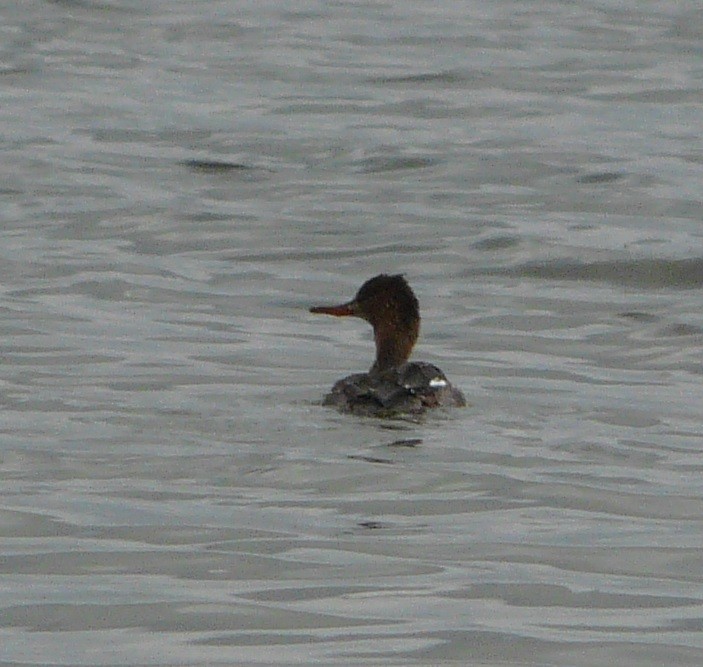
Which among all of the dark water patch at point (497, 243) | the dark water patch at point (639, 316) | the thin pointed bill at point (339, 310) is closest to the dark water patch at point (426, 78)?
the dark water patch at point (497, 243)

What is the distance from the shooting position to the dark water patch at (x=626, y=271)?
Result: 15203 millimetres

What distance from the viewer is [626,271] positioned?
50.7ft

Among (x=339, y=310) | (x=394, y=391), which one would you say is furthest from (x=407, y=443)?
(x=339, y=310)

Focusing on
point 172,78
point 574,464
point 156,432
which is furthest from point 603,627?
point 172,78

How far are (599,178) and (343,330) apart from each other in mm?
5641

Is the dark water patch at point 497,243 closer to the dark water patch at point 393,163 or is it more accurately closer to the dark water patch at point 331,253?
the dark water patch at point 331,253

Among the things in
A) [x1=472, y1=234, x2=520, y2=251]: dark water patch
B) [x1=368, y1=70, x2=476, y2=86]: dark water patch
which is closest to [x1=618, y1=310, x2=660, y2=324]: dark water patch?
[x1=472, y1=234, x2=520, y2=251]: dark water patch

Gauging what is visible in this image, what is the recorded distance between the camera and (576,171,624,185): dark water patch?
61.4 ft

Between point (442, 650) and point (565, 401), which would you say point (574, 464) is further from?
point (442, 650)

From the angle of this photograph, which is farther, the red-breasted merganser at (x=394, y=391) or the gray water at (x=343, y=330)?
the red-breasted merganser at (x=394, y=391)

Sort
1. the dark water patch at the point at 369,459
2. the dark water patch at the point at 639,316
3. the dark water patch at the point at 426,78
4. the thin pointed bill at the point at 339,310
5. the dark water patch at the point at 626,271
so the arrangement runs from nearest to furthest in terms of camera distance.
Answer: the dark water patch at the point at 369,459 < the thin pointed bill at the point at 339,310 < the dark water patch at the point at 639,316 < the dark water patch at the point at 626,271 < the dark water patch at the point at 426,78

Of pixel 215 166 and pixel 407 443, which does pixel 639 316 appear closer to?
pixel 407 443

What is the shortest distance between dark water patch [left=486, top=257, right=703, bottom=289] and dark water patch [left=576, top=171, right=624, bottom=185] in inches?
121

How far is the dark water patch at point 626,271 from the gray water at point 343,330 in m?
0.03
